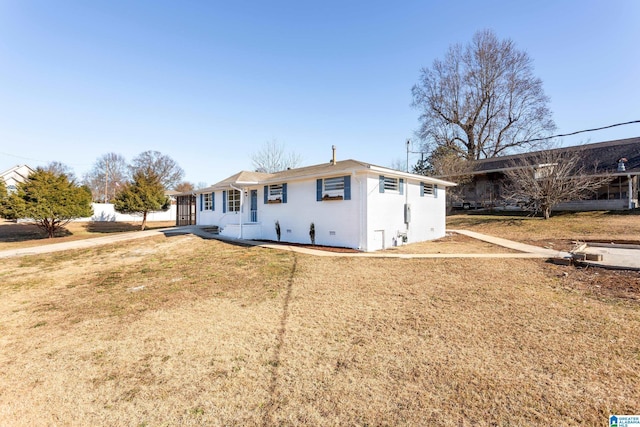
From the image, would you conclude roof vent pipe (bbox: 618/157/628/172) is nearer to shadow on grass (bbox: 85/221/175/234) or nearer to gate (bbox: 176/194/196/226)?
gate (bbox: 176/194/196/226)

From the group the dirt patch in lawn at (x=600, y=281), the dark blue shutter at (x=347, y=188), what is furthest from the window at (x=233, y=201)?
the dirt patch in lawn at (x=600, y=281)

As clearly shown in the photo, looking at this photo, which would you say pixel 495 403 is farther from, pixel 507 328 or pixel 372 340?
pixel 507 328

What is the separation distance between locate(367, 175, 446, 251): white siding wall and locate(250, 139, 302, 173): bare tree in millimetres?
21144

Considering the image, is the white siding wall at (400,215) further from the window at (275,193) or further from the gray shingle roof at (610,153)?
the gray shingle roof at (610,153)

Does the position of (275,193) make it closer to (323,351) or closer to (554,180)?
(323,351)

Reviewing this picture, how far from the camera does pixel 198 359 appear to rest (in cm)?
354

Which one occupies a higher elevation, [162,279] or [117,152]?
[117,152]

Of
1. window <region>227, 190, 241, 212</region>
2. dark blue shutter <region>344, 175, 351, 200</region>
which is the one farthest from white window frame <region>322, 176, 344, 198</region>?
window <region>227, 190, 241, 212</region>

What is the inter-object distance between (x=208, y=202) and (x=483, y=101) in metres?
30.7

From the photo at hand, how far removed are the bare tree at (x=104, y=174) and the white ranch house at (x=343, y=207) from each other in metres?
45.6

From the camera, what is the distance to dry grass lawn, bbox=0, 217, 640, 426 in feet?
8.55

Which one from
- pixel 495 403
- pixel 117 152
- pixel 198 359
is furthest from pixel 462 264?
pixel 117 152

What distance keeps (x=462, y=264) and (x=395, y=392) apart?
22.4ft

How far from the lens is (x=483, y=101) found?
31.0 meters
